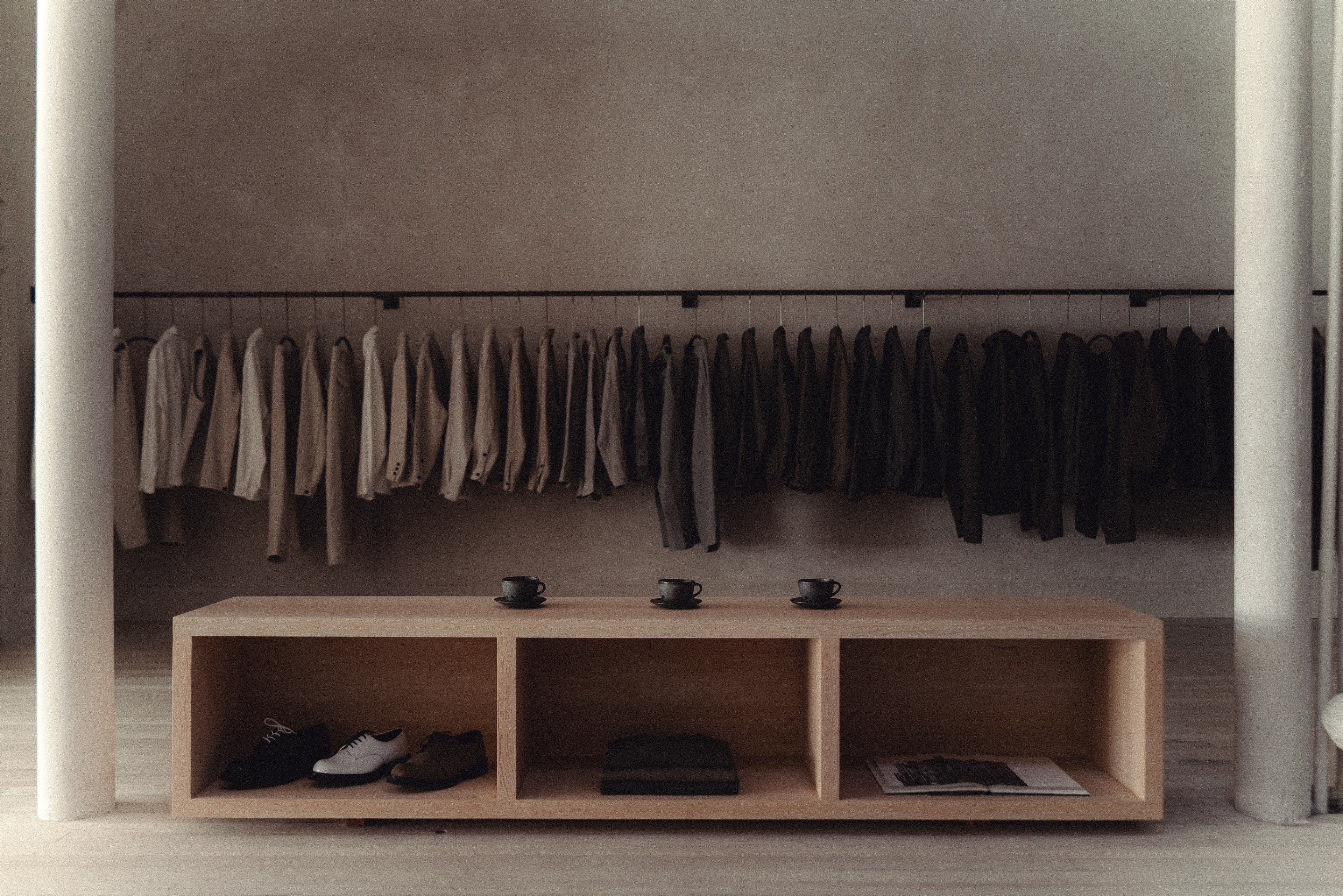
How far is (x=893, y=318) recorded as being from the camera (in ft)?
14.8

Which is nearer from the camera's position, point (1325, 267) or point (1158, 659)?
point (1158, 659)

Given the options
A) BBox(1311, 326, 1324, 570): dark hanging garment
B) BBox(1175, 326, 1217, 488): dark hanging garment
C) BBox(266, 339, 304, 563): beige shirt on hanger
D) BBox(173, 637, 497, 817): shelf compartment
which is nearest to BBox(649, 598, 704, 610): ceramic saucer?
BBox(173, 637, 497, 817): shelf compartment

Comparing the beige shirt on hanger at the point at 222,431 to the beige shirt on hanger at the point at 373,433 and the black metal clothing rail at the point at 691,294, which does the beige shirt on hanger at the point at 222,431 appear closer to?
the black metal clothing rail at the point at 691,294

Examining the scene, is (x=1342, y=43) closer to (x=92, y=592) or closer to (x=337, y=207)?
(x=92, y=592)

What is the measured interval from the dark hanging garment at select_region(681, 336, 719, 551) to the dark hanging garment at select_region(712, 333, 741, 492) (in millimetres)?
32

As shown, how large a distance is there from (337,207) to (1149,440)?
13.8 feet

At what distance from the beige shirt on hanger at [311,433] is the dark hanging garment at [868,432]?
8.28ft

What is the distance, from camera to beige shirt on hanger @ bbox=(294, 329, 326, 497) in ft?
13.4

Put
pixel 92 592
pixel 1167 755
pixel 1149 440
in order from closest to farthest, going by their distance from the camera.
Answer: pixel 92 592
pixel 1167 755
pixel 1149 440

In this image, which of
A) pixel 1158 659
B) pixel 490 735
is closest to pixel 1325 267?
pixel 1158 659

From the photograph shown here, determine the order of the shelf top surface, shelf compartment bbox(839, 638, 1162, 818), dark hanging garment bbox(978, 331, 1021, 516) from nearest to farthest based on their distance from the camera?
the shelf top surface
shelf compartment bbox(839, 638, 1162, 818)
dark hanging garment bbox(978, 331, 1021, 516)

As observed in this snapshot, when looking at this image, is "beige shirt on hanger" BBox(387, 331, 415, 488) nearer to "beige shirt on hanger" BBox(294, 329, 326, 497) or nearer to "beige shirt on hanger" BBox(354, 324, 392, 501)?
"beige shirt on hanger" BBox(354, 324, 392, 501)

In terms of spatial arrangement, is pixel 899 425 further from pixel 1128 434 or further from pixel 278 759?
pixel 278 759

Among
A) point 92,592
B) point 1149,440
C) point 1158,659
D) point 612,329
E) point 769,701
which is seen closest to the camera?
point 1158,659
